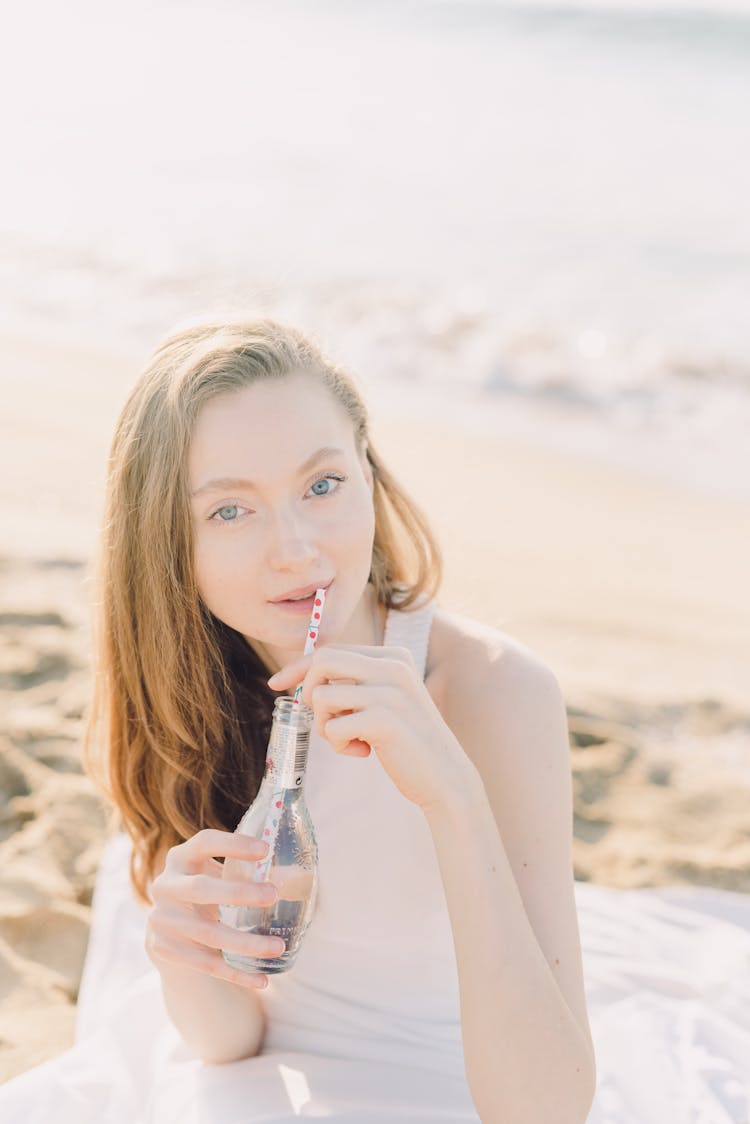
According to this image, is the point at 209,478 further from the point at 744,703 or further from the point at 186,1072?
the point at 744,703

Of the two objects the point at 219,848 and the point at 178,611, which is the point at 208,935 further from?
the point at 178,611

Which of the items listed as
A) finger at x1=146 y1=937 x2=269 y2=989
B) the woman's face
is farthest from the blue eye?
finger at x1=146 y1=937 x2=269 y2=989

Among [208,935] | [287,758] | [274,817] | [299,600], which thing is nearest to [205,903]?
[208,935]

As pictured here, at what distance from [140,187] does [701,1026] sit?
544 inches

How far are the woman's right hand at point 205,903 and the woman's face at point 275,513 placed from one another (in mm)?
387

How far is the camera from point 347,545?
211cm

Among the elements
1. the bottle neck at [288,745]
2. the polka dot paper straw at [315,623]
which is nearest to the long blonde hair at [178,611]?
the polka dot paper straw at [315,623]

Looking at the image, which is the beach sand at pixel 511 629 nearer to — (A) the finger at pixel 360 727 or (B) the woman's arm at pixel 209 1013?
(B) the woman's arm at pixel 209 1013

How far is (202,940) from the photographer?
6.40ft

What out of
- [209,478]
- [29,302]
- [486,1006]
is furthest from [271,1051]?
[29,302]

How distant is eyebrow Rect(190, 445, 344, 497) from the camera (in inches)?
82.8

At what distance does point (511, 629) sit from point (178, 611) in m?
3.63

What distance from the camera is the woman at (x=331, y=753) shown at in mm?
1915

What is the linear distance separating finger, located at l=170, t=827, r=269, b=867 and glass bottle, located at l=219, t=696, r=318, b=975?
0.05 meters
